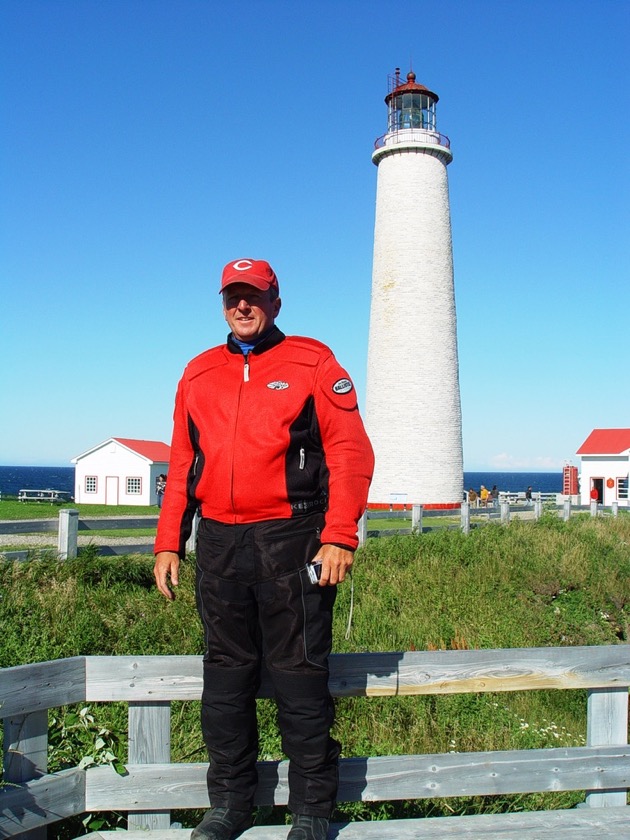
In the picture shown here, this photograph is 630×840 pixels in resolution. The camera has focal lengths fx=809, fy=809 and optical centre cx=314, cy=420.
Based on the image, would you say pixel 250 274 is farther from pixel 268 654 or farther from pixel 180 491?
pixel 268 654

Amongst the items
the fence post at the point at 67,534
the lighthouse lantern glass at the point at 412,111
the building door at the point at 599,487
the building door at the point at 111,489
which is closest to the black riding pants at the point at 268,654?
the fence post at the point at 67,534

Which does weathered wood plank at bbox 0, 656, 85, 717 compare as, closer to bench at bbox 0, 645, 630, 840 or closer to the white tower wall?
bench at bbox 0, 645, 630, 840

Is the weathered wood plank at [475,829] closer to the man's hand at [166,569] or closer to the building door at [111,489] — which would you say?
the man's hand at [166,569]

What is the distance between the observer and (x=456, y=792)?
3.33 meters

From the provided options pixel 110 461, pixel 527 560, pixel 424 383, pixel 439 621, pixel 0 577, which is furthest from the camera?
pixel 110 461

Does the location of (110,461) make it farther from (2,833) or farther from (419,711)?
(2,833)

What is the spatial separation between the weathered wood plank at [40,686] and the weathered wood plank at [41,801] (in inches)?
10.8

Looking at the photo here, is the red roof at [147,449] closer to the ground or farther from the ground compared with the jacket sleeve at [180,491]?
farther from the ground

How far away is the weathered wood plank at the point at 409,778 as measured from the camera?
10.3 feet

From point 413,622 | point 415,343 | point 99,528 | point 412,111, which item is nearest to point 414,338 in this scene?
point 415,343

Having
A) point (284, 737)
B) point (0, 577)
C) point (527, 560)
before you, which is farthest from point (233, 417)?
point (527, 560)

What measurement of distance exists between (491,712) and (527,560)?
246 inches

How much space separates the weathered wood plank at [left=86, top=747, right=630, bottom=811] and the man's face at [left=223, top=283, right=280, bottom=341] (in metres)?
1.75

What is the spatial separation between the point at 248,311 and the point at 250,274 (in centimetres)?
15
